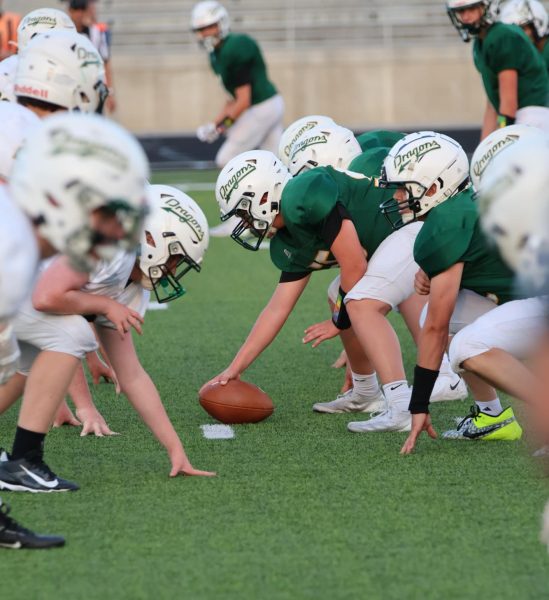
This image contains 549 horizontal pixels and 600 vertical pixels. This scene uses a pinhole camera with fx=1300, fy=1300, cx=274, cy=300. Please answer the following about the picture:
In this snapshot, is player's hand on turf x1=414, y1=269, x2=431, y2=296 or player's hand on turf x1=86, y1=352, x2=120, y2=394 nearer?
player's hand on turf x1=414, y1=269, x2=431, y2=296

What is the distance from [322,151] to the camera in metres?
5.59

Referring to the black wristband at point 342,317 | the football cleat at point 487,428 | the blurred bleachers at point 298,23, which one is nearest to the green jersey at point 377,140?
the black wristband at point 342,317

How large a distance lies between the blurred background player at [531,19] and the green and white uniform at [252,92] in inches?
100

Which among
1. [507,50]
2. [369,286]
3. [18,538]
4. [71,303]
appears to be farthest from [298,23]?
[18,538]

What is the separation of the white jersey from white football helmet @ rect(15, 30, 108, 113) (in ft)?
4.47

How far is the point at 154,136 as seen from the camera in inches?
790

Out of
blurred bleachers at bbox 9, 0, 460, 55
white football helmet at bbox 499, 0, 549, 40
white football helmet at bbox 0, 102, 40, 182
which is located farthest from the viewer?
blurred bleachers at bbox 9, 0, 460, 55

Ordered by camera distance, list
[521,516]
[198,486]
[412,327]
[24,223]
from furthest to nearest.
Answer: [412,327] < [198,486] < [521,516] < [24,223]

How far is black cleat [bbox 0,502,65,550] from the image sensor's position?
11.6 feet

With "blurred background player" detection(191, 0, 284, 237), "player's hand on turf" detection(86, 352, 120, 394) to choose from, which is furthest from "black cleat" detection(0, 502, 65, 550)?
"blurred background player" detection(191, 0, 284, 237)

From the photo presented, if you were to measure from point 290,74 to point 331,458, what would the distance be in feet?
53.4

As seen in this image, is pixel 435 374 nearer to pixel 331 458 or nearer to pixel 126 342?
pixel 331 458

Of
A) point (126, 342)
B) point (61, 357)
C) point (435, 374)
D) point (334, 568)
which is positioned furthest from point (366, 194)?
point (334, 568)

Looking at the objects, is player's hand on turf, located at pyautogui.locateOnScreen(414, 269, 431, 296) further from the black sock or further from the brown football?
the black sock
